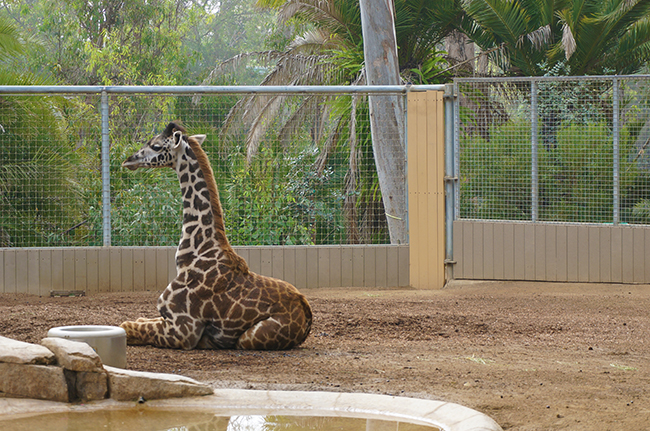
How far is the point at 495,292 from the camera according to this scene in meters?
8.86

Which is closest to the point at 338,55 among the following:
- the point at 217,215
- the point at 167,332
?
the point at 217,215

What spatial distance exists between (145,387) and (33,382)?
57 centimetres

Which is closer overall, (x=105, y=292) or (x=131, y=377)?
(x=131, y=377)

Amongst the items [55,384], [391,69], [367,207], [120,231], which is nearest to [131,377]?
[55,384]

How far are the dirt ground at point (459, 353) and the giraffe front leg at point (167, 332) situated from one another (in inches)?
4.0

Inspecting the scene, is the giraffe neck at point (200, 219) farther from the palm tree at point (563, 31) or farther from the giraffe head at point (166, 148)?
the palm tree at point (563, 31)

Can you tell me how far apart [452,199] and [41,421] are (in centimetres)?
653

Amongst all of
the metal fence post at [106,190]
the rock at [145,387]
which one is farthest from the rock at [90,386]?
the metal fence post at [106,190]

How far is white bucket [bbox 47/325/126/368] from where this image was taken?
4379 mm

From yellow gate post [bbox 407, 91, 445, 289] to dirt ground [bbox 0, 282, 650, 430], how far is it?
820mm

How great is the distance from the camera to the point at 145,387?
388 cm

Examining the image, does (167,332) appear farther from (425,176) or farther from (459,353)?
(425,176)

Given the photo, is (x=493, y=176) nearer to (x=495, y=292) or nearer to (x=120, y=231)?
(x=495, y=292)

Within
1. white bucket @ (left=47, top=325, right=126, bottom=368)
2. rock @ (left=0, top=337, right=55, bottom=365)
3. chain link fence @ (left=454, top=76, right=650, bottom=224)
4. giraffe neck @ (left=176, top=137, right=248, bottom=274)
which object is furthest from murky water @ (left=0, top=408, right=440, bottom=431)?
chain link fence @ (left=454, top=76, right=650, bottom=224)
